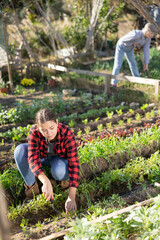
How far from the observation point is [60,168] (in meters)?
2.52

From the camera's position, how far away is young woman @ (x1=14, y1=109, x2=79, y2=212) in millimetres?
2229

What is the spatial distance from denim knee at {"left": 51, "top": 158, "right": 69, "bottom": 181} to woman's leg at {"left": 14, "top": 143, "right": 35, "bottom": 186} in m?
0.25

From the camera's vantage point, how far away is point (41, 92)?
7.58 metres


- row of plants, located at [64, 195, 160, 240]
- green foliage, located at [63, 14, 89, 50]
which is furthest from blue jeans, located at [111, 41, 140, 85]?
row of plants, located at [64, 195, 160, 240]

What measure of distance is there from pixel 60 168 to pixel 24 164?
0.37 meters

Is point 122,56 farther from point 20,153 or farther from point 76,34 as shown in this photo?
point 76,34

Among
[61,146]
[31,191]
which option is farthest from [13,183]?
[61,146]

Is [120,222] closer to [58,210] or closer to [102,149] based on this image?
[58,210]

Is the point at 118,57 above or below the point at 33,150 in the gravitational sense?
above

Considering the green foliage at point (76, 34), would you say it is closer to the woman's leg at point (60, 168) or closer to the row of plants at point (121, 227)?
the woman's leg at point (60, 168)

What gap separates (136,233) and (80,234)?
518 mm

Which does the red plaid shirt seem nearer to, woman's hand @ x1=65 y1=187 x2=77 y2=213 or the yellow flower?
woman's hand @ x1=65 y1=187 x2=77 y2=213

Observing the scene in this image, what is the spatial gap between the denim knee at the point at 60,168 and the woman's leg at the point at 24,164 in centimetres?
25

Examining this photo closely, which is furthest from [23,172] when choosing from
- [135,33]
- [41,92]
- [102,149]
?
[41,92]
